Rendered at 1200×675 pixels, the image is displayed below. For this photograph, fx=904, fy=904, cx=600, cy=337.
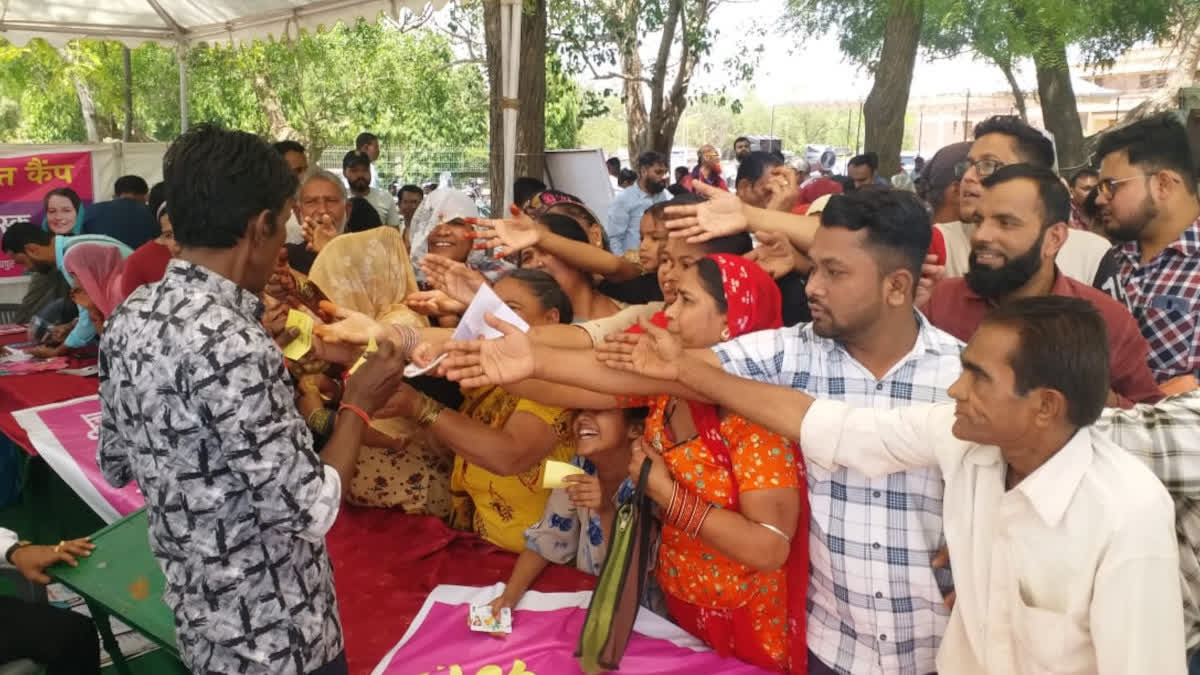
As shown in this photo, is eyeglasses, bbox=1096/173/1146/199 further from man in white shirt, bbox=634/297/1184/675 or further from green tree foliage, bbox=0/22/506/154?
green tree foliage, bbox=0/22/506/154

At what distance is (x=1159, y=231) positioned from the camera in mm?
2855

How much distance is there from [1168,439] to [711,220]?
1.20m

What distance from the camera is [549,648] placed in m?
2.38

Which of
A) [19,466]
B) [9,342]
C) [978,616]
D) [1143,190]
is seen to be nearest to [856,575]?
[978,616]

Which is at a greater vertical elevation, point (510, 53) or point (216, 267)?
point (510, 53)

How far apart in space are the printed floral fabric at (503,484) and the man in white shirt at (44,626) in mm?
1168

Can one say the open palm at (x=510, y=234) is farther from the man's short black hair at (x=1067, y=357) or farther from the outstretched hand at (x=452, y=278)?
the man's short black hair at (x=1067, y=357)

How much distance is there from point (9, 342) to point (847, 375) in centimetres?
564

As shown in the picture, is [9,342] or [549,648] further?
[9,342]

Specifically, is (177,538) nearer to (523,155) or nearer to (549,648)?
(549,648)

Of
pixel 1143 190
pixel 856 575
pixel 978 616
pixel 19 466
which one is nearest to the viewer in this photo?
pixel 978 616

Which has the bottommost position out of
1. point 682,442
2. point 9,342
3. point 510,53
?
point 9,342

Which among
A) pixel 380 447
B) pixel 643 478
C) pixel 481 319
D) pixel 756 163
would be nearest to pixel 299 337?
pixel 481 319

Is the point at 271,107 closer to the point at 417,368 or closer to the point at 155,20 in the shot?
the point at 155,20
